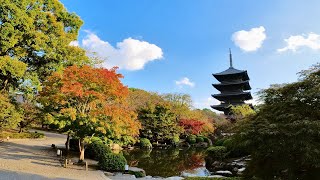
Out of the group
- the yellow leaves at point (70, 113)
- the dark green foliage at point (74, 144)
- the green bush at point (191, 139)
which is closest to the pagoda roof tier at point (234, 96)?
the green bush at point (191, 139)

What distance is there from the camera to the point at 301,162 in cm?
621

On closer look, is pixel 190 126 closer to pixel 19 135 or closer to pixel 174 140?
pixel 174 140

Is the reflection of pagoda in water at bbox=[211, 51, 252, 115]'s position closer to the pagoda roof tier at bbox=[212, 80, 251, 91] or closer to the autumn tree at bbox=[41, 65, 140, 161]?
the pagoda roof tier at bbox=[212, 80, 251, 91]

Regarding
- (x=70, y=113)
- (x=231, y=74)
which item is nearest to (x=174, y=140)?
(x=231, y=74)

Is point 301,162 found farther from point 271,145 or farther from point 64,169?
point 64,169

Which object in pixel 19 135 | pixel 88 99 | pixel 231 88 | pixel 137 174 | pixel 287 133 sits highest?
pixel 231 88

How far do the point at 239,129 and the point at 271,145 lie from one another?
1006 mm

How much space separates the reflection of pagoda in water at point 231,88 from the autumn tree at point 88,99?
100 feet

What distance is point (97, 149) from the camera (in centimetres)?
1371

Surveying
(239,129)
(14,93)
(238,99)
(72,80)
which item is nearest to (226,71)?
(238,99)

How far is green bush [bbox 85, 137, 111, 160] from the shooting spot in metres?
13.4

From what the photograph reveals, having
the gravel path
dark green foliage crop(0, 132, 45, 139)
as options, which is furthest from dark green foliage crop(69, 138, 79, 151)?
dark green foliage crop(0, 132, 45, 139)

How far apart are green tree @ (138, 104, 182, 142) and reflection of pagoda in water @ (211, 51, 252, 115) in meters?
13.4

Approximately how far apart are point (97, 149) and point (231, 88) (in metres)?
32.5
